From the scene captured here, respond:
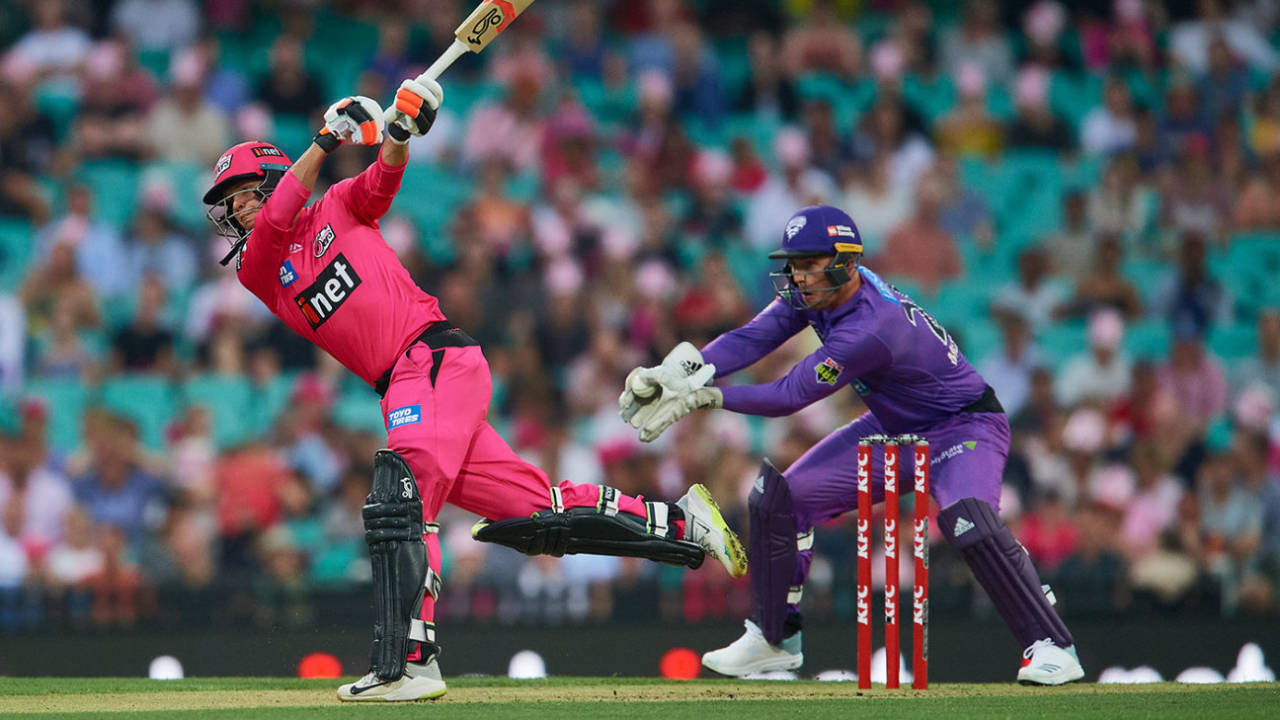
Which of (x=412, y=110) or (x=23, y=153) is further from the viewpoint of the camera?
(x=23, y=153)

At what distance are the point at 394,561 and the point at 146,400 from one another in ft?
18.6

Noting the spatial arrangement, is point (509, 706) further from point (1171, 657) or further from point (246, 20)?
point (246, 20)

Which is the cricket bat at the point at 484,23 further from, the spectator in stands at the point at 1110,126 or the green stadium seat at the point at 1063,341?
the spectator in stands at the point at 1110,126

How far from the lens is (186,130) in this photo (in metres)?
13.2

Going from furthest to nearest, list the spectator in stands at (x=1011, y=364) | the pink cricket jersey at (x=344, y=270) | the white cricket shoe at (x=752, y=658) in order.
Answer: the spectator in stands at (x=1011, y=364) → the white cricket shoe at (x=752, y=658) → the pink cricket jersey at (x=344, y=270)

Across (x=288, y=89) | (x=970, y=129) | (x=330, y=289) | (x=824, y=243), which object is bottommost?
(x=330, y=289)

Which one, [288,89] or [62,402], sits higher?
[288,89]

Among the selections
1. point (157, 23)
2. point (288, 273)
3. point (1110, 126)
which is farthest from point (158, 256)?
point (1110, 126)

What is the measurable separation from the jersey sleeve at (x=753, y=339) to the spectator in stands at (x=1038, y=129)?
754cm

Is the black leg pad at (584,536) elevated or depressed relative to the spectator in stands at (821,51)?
depressed

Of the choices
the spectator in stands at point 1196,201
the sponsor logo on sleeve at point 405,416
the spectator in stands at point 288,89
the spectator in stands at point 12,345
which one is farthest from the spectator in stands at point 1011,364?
the spectator in stands at point 12,345

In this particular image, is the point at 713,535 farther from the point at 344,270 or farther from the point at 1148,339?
the point at 1148,339

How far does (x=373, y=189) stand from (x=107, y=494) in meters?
4.57

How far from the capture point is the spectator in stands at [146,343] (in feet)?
38.5
